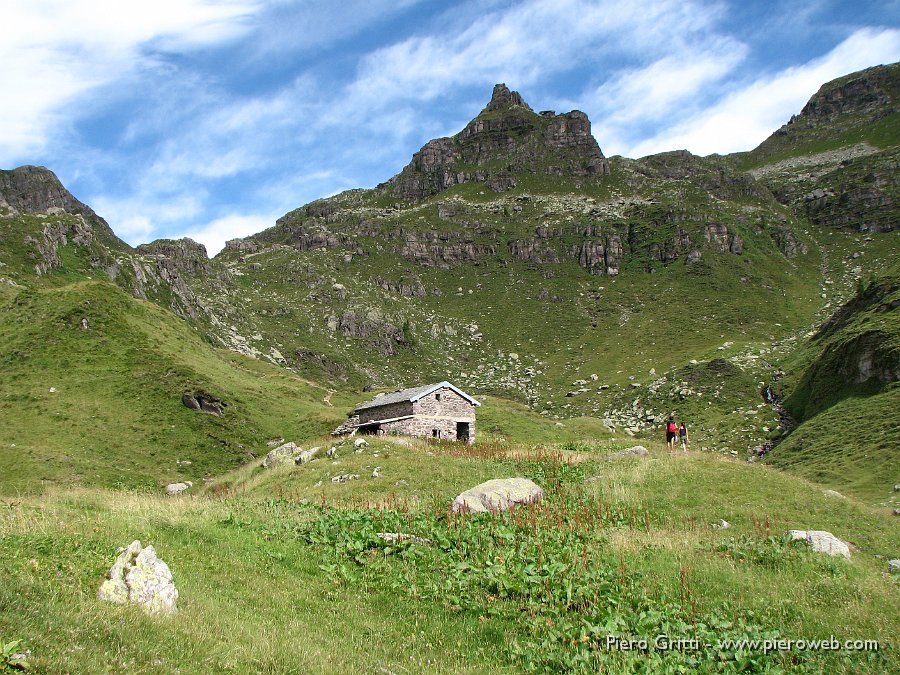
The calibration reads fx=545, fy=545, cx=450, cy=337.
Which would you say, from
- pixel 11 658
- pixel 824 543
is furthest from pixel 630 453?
pixel 11 658

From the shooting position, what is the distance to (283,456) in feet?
115

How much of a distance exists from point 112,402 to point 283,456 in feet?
56.5

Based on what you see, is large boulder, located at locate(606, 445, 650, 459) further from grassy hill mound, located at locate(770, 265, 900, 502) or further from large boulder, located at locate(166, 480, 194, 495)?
large boulder, located at locate(166, 480, 194, 495)

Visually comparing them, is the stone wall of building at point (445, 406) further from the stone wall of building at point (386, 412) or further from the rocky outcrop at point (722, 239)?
the rocky outcrop at point (722, 239)

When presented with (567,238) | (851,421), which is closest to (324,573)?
(851,421)

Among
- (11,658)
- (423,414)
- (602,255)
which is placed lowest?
(11,658)

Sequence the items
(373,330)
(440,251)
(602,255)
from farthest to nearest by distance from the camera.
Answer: (440,251) < (602,255) < (373,330)

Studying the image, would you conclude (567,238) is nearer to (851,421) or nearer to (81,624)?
(851,421)

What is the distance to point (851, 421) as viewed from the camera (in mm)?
48875

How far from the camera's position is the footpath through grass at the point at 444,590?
7816 millimetres

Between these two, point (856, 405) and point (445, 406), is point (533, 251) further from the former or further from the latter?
point (445, 406)

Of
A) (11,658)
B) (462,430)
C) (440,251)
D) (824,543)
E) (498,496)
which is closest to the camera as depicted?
(11,658)

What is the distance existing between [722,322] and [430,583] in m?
125

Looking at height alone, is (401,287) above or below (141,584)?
above
